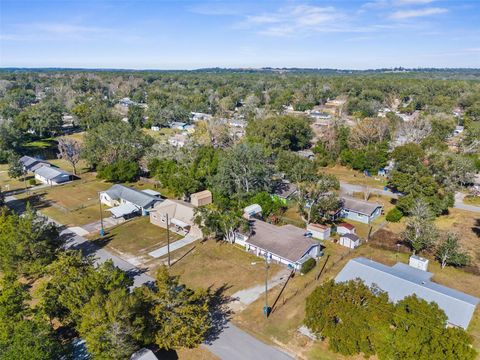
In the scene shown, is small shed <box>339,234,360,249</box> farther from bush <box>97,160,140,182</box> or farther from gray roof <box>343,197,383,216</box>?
bush <box>97,160,140,182</box>

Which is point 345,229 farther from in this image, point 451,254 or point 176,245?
point 176,245

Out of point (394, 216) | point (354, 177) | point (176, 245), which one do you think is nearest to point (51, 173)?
point (176, 245)

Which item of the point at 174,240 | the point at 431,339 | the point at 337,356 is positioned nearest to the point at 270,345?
the point at 337,356

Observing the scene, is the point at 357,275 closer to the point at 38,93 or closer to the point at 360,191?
the point at 360,191

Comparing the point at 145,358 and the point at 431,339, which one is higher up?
the point at 431,339

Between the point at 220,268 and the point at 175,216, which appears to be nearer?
the point at 220,268

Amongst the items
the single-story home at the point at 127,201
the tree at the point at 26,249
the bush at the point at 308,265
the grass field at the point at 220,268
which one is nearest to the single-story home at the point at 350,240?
the bush at the point at 308,265
